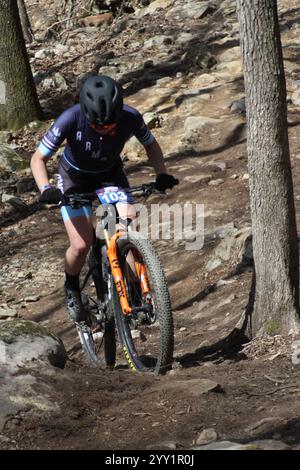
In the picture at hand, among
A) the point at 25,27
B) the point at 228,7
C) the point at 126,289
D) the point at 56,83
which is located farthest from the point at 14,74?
the point at 126,289

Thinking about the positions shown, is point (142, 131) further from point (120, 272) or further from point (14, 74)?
point (14, 74)

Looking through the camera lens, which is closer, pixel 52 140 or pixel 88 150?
pixel 52 140

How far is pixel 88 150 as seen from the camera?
20.1 ft

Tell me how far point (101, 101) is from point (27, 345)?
1.73 m

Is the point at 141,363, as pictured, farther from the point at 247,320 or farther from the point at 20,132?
the point at 20,132

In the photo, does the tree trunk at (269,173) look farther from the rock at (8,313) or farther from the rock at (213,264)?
the rock at (8,313)

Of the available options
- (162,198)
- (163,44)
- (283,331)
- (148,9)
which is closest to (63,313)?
(162,198)

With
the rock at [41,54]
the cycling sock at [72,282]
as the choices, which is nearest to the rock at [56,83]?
the rock at [41,54]

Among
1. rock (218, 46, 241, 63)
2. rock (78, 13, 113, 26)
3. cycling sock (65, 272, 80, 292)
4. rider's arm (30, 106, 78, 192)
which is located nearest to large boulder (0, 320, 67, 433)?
cycling sock (65, 272, 80, 292)

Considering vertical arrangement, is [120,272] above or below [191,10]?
above

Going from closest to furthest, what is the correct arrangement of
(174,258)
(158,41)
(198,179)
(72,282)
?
(72,282) → (174,258) → (198,179) → (158,41)

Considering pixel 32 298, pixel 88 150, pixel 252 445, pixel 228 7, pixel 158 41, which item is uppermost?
pixel 88 150

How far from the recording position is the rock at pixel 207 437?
14.0 ft

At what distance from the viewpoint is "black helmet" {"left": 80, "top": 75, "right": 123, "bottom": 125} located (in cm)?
565
